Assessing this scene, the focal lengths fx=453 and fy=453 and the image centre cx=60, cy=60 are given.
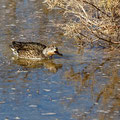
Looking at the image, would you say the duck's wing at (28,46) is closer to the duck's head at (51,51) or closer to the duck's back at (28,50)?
the duck's back at (28,50)

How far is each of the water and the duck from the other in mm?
228

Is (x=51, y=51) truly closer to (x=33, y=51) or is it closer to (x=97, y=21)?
(x=33, y=51)

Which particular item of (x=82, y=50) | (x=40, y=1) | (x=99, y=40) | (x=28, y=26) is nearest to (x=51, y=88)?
(x=82, y=50)

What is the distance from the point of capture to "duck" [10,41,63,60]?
11565 mm

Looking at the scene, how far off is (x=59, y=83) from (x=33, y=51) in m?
2.38

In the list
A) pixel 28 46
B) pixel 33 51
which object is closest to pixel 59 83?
pixel 33 51

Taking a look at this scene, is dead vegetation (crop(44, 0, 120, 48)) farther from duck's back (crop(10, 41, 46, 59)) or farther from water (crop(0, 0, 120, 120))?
duck's back (crop(10, 41, 46, 59))

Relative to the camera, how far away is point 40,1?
19312 mm

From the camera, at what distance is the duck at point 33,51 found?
11565mm

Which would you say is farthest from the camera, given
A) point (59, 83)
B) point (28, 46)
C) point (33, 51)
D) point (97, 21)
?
point (97, 21)

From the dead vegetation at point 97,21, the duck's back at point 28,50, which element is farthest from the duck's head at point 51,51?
the dead vegetation at point 97,21

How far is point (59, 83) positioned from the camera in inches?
376

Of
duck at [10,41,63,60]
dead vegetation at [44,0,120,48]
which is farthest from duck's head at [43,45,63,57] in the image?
dead vegetation at [44,0,120,48]

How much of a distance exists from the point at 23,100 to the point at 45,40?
16.3 ft
